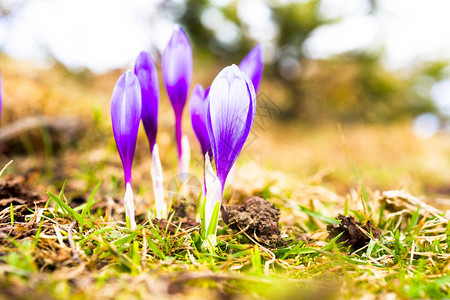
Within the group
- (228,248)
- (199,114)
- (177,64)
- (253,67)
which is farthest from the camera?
(253,67)

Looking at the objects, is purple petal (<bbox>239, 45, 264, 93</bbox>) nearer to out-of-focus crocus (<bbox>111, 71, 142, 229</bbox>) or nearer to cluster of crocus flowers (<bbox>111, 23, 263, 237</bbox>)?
cluster of crocus flowers (<bbox>111, 23, 263, 237</bbox>)

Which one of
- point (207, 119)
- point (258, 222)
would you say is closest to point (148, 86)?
point (207, 119)

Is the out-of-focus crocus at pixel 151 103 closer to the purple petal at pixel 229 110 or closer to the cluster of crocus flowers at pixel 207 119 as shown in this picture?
the cluster of crocus flowers at pixel 207 119

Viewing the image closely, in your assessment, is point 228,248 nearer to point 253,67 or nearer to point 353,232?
point 353,232

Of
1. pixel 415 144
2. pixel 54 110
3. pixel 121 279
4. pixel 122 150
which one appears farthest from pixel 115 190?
pixel 415 144

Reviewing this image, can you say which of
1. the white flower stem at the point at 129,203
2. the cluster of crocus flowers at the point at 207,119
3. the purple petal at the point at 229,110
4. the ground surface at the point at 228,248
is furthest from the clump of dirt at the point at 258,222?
the white flower stem at the point at 129,203

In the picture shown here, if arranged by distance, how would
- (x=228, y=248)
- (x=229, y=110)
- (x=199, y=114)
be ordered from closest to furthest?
(x=229, y=110) < (x=228, y=248) < (x=199, y=114)
